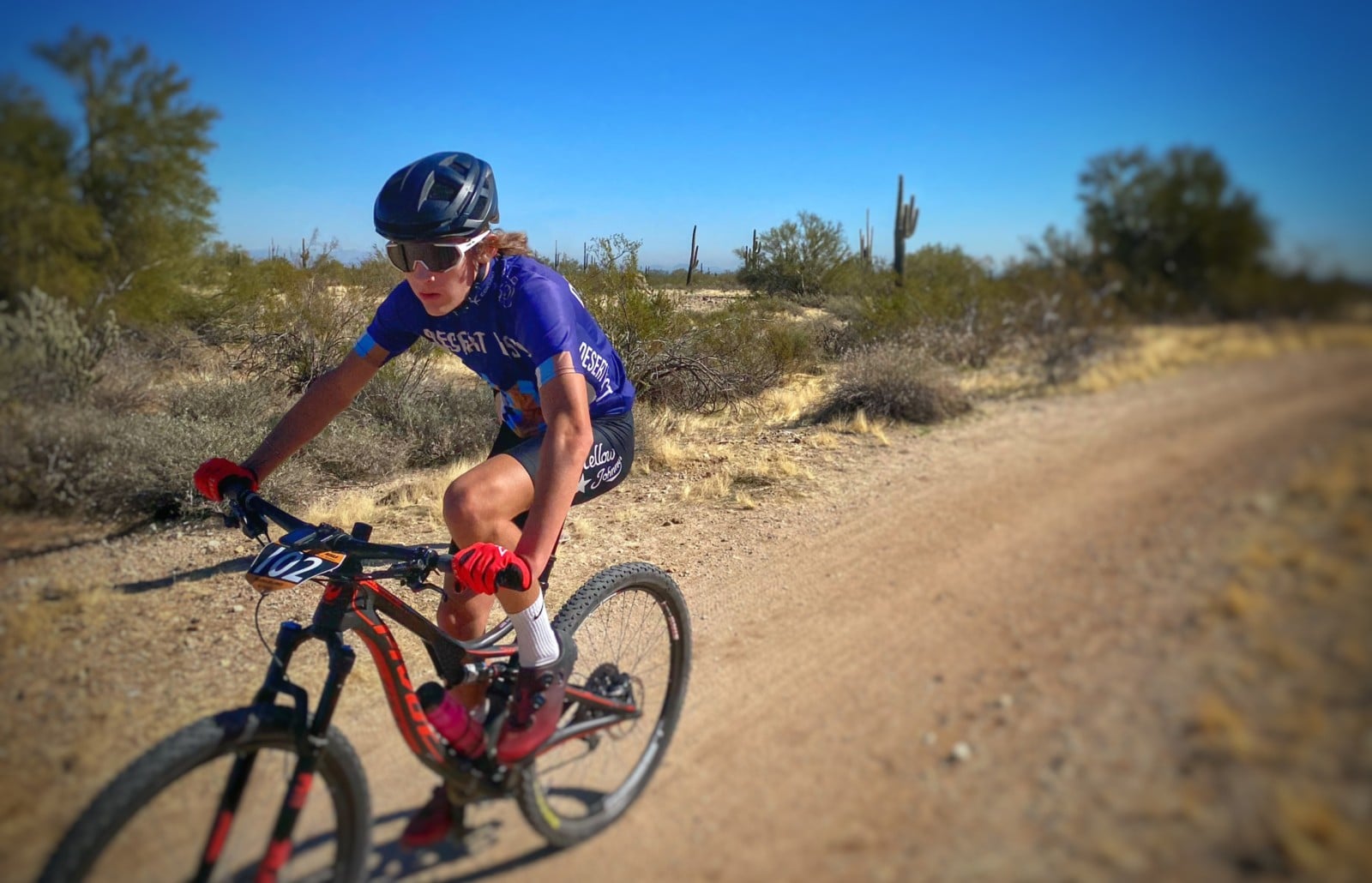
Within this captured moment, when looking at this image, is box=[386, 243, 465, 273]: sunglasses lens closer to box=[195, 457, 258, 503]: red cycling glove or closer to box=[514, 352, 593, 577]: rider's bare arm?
box=[514, 352, 593, 577]: rider's bare arm

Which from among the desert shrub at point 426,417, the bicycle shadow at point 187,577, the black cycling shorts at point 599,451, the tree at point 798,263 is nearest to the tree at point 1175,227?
the black cycling shorts at point 599,451

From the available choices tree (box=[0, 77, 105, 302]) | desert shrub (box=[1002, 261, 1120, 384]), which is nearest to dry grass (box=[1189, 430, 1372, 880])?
desert shrub (box=[1002, 261, 1120, 384])

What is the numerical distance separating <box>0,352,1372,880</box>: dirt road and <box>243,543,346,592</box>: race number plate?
2.87 feet

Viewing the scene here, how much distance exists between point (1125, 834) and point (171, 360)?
6873mm

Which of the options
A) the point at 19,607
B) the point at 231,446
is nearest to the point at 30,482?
the point at 19,607

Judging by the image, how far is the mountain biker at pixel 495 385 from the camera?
252 cm

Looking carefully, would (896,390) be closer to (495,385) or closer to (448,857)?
(495,385)

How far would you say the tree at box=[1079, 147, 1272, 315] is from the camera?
156 centimetres

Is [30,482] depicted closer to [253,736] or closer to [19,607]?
[19,607]

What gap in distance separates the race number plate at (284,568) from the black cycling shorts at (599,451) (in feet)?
2.48

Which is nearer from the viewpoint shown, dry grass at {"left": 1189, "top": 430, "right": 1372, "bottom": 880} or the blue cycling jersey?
dry grass at {"left": 1189, "top": 430, "right": 1372, "bottom": 880}

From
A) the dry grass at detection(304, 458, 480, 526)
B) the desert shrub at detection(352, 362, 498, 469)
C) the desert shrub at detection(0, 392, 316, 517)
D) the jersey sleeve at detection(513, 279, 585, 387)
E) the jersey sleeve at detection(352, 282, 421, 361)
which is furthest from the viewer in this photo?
the desert shrub at detection(352, 362, 498, 469)

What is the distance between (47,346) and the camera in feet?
11.8

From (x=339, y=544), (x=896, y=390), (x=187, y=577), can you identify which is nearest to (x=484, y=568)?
(x=339, y=544)
